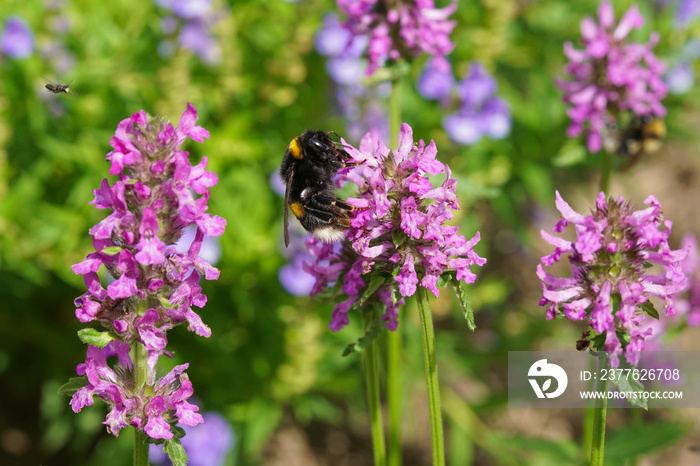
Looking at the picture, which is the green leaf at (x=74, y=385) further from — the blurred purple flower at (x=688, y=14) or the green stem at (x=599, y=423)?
the blurred purple flower at (x=688, y=14)

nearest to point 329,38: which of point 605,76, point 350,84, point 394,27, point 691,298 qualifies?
point 350,84

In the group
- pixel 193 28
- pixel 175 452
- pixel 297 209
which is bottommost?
pixel 175 452

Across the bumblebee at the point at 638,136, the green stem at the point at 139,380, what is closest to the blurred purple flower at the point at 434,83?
the bumblebee at the point at 638,136

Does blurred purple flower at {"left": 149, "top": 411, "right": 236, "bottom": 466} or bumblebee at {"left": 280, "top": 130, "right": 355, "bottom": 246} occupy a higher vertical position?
bumblebee at {"left": 280, "top": 130, "right": 355, "bottom": 246}

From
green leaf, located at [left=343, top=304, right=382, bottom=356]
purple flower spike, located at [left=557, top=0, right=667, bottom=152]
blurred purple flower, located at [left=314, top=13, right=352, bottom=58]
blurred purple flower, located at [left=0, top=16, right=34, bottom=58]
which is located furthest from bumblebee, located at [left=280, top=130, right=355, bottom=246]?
blurred purple flower, located at [left=0, top=16, right=34, bottom=58]

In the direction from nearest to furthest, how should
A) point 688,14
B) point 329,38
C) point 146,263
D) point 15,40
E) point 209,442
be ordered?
point 146,263, point 209,442, point 15,40, point 688,14, point 329,38

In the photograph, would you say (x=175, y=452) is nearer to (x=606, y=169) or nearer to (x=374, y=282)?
(x=374, y=282)

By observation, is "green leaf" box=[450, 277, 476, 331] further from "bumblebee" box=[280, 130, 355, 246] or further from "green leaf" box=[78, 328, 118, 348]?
"green leaf" box=[78, 328, 118, 348]

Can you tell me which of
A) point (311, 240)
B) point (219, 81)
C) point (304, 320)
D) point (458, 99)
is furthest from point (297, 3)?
point (311, 240)
